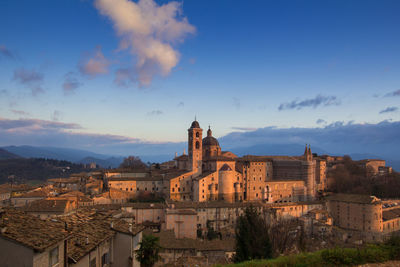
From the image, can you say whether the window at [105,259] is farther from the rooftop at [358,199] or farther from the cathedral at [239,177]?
the rooftop at [358,199]

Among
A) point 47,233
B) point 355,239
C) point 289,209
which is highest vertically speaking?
point 47,233

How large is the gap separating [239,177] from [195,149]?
912 cm

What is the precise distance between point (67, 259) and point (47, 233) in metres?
1.11

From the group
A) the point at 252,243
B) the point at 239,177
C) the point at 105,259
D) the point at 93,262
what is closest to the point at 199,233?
the point at 239,177

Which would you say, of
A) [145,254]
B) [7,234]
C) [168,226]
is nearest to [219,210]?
[168,226]

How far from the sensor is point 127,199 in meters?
47.3

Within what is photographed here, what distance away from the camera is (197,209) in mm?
39750

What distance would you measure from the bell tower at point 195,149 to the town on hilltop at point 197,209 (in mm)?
164

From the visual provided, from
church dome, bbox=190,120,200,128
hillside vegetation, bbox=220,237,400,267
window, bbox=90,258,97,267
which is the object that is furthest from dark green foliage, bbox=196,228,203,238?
Result: hillside vegetation, bbox=220,237,400,267

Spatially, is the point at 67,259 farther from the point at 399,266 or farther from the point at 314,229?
the point at 314,229

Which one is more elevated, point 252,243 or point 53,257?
point 53,257

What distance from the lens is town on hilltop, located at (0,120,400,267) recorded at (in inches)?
485

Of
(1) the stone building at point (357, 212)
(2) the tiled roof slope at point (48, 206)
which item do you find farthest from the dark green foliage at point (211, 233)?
(1) the stone building at point (357, 212)

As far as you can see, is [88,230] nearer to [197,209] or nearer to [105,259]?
[105,259]
